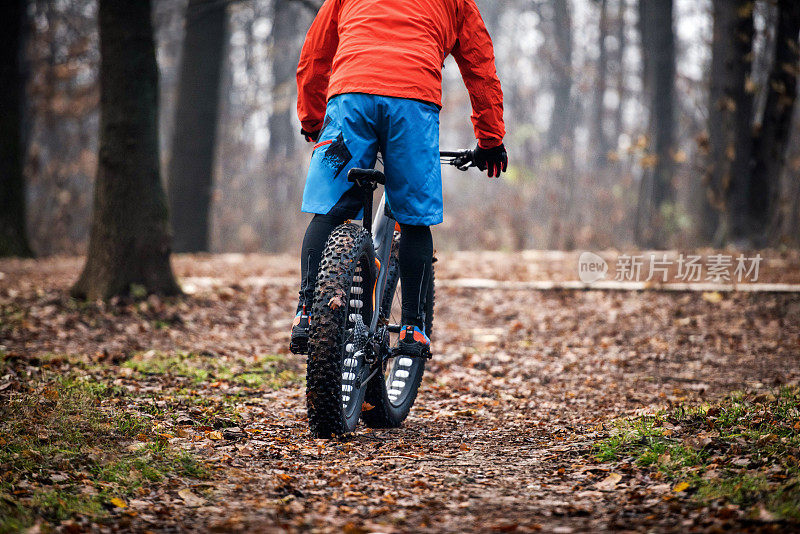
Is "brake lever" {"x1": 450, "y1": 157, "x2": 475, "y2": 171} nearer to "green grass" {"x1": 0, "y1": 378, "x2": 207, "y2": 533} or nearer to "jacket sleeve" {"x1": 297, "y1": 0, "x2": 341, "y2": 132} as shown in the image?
"jacket sleeve" {"x1": 297, "y1": 0, "x2": 341, "y2": 132}

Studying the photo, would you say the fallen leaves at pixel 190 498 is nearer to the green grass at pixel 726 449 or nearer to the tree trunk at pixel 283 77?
the green grass at pixel 726 449

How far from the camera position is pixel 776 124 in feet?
32.5

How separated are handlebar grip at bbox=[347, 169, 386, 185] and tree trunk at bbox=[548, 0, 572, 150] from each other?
959 inches

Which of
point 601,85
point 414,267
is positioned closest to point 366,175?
point 414,267

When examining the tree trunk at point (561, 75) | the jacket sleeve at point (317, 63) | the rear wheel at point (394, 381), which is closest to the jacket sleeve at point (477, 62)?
the jacket sleeve at point (317, 63)

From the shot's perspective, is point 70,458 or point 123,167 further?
point 123,167

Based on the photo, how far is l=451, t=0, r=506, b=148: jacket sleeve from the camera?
12.8 feet

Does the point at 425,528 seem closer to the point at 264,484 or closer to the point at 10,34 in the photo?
the point at 264,484

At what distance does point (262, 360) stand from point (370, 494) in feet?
10.1

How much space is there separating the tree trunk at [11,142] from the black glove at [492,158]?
8686 mm

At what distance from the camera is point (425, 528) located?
252cm

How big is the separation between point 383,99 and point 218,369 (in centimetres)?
267

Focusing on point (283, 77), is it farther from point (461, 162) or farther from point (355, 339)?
point (355, 339)

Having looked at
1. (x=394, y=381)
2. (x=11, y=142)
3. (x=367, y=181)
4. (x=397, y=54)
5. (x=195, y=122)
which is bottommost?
(x=394, y=381)
